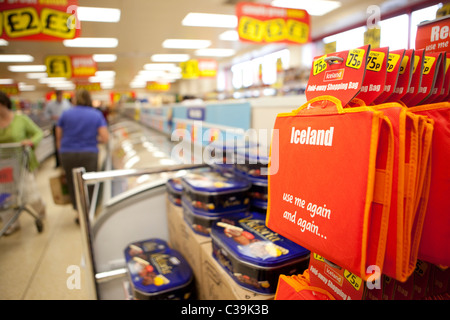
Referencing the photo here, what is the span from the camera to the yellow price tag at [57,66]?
8.55 m

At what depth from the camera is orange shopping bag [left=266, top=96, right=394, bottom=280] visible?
681mm

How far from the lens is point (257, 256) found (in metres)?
1.21

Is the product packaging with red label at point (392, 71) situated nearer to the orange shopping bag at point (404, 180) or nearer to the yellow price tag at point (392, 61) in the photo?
the yellow price tag at point (392, 61)

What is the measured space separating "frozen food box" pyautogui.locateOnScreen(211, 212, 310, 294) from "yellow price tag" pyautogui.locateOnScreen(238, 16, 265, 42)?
16.8ft

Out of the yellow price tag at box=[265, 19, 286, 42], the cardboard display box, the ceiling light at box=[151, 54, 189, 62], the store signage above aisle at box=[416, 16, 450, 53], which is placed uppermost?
the ceiling light at box=[151, 54, 189, 62]

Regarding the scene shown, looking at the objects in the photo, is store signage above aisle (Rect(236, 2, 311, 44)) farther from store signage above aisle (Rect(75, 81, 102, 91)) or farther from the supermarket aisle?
store signage above aisle (Rect(75, 81, 102, 91))

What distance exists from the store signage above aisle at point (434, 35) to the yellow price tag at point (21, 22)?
2.89 meters

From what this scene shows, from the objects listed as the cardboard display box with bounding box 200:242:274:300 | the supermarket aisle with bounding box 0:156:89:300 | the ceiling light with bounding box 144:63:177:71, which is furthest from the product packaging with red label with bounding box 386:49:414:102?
the ceiling light with bounding box 144:63:177:71

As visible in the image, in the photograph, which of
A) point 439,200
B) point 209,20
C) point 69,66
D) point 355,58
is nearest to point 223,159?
point 355,58

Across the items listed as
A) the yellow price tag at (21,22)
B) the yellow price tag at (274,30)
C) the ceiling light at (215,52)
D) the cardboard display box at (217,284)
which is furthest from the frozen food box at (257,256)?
the ceiling light at (215,52)
